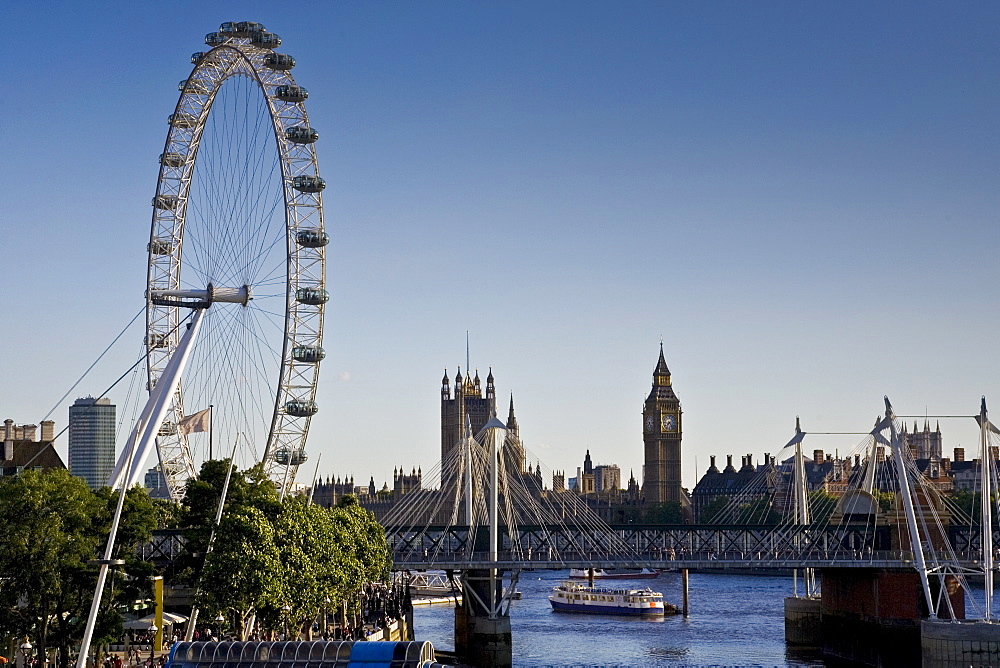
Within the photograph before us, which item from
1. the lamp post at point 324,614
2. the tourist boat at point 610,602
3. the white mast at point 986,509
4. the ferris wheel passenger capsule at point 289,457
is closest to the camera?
the lamp post at point 324,614

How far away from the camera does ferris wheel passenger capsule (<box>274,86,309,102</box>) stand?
6606cm

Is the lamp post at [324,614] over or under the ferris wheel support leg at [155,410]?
under

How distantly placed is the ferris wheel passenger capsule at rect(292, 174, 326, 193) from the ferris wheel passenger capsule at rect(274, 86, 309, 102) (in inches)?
134

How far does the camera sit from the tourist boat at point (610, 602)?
109 meters

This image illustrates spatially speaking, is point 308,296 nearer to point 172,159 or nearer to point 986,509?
point 172,159

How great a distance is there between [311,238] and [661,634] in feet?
120

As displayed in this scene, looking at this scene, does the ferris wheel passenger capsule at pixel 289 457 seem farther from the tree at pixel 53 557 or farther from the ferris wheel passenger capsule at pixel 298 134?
the tree at pixel 53 557

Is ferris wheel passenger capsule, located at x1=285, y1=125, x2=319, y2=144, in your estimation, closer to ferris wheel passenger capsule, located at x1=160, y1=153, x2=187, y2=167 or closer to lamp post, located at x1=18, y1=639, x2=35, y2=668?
ferris wheel passenger capsule, located at x1=160, y1=153, x2=187, y2=167

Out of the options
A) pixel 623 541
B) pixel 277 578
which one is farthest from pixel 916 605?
pixel 277 578

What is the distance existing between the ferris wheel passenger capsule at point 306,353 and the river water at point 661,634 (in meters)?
17.9

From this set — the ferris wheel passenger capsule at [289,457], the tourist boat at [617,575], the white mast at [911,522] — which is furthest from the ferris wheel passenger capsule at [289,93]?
the tourist boat at [617,575]

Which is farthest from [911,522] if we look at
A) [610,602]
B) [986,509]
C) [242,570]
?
[610,602]

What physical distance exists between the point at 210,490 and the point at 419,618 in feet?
170

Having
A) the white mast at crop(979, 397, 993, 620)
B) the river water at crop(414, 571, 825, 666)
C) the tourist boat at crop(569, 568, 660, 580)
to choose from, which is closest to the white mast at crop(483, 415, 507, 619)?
the river water at crop(414, 571, 825, 666)
